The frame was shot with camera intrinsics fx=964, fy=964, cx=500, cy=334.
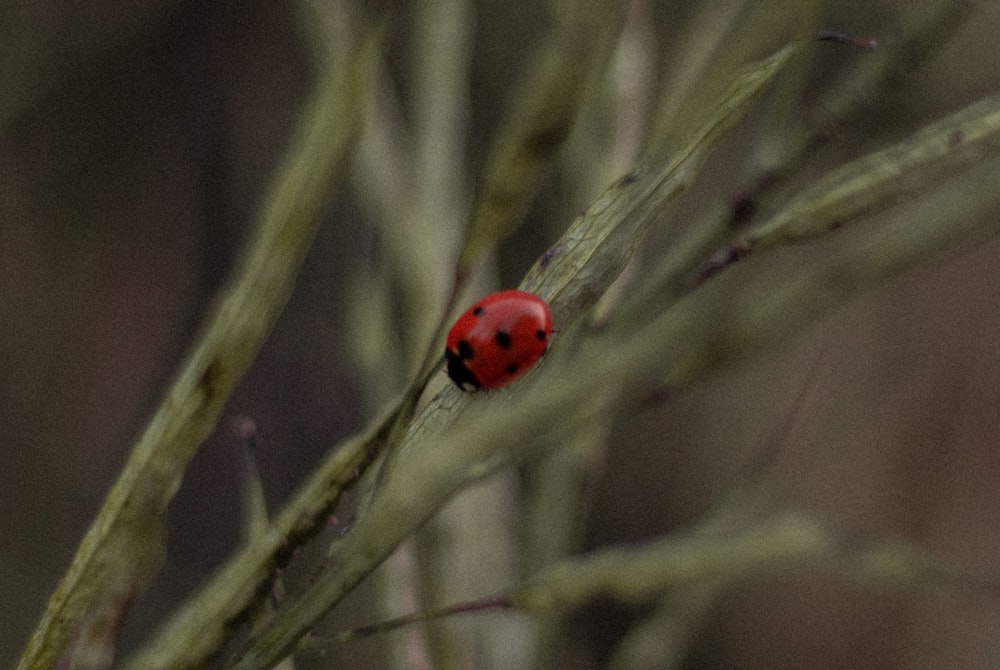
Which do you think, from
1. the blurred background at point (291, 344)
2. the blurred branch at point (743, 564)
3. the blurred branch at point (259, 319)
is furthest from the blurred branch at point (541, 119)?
the blurred background at point (291, 344)

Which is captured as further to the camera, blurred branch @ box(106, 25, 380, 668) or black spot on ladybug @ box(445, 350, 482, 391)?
black spot on ladybug @ box(445, 350, 482, 391)

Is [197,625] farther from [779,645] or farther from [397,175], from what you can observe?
[779,645]

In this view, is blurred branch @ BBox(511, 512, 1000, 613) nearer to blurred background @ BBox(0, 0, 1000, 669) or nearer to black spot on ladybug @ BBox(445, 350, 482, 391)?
black spot on ladybug @ BBox(445, 350, 482, 391)

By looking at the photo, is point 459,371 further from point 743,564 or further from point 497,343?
point 743,564

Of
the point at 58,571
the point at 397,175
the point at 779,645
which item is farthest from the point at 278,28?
the point at 779,645

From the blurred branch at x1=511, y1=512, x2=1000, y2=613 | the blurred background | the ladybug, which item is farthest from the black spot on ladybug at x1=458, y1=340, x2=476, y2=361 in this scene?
the blurred background

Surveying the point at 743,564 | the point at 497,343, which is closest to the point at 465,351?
the point at 497,343

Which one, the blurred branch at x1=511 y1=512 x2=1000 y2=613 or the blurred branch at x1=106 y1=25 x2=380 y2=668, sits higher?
the blurred branch at x1=106 y1=25 x2=380 y2=668

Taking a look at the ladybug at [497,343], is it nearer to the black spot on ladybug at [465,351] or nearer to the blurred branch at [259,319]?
the black spot on ladybug at [465,351]
